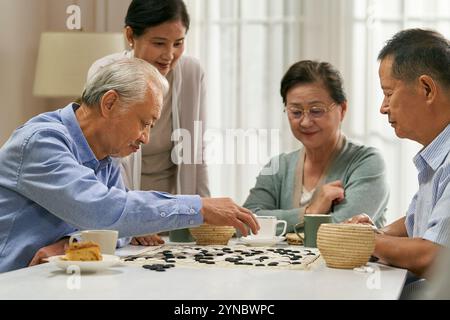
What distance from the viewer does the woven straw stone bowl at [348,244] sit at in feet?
5.59

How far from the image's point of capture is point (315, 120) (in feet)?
9.34

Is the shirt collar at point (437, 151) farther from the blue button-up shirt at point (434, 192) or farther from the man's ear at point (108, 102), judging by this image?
the man's ear at point (108, 102)

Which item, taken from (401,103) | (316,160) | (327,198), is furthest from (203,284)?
(316,160)

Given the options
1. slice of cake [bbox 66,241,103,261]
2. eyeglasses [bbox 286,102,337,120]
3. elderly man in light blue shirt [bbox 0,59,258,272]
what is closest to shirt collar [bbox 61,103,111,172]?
elderly man in light blue shirt [bbox 0,59,258,272]

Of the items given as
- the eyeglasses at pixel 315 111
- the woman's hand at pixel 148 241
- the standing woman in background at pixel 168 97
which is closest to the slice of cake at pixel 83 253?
the woman's hand at pixel 148 241

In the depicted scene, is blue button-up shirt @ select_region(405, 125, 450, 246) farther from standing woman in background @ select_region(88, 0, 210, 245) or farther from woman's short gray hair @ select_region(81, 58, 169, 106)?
standing woman in background @ select_region(88, 0, 210, 245)

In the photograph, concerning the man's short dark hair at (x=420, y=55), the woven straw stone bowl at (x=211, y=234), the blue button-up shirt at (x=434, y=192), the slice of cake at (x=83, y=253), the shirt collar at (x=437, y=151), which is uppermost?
the man's short dark hair at (x=420, y=55)

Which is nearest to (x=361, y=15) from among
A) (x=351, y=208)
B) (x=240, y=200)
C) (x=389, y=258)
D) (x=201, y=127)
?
(x=240, y=200)

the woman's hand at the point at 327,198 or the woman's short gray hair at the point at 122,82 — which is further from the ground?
the woman's short gray hair at the point at 122,82

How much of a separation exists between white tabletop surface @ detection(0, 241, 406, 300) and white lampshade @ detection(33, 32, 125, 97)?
2308 millimetres

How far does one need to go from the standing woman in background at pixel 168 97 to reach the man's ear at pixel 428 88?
123 centimetres

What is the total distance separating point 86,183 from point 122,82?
1.09 feet

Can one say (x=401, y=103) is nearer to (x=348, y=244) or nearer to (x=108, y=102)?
(x=348, y=244)
